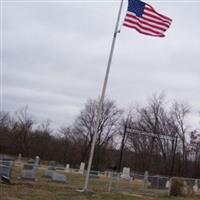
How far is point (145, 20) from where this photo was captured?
52.5 ft

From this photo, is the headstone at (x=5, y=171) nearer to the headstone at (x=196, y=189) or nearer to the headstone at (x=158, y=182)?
the headstone at (x=158, y=182)

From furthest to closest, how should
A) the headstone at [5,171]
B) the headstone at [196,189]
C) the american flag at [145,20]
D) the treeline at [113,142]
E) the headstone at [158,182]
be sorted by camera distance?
1. the treeline at [113,142]
2. the headstone at [158,182]
3. the headstone at [196,189]
4. the headstone at [5,171]
5. the american flag at [145,20]

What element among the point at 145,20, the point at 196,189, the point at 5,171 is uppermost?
the point at 145,20

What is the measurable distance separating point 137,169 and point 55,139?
30944 mm

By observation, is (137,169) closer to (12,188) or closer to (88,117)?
(88,117)

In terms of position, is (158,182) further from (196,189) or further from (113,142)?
(113,142)

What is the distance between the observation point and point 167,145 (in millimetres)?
58531

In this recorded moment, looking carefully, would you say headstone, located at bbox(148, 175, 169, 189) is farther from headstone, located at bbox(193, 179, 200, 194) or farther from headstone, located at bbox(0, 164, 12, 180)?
headstone, located at bbox(0, 164, 12, 180)

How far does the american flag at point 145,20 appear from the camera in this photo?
1589 centimetres

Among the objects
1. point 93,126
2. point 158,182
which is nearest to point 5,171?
point 158,182

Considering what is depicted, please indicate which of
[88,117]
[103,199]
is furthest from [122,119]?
[103,199]

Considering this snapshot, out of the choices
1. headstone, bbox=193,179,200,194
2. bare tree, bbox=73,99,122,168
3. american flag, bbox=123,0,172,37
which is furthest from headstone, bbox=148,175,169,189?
bare tree, bbox=73,99,122,168

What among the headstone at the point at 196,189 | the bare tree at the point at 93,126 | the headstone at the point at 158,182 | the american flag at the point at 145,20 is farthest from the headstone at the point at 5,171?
the bare tree at the point at 93,126

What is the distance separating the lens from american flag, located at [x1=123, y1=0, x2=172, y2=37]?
15.9 metres
